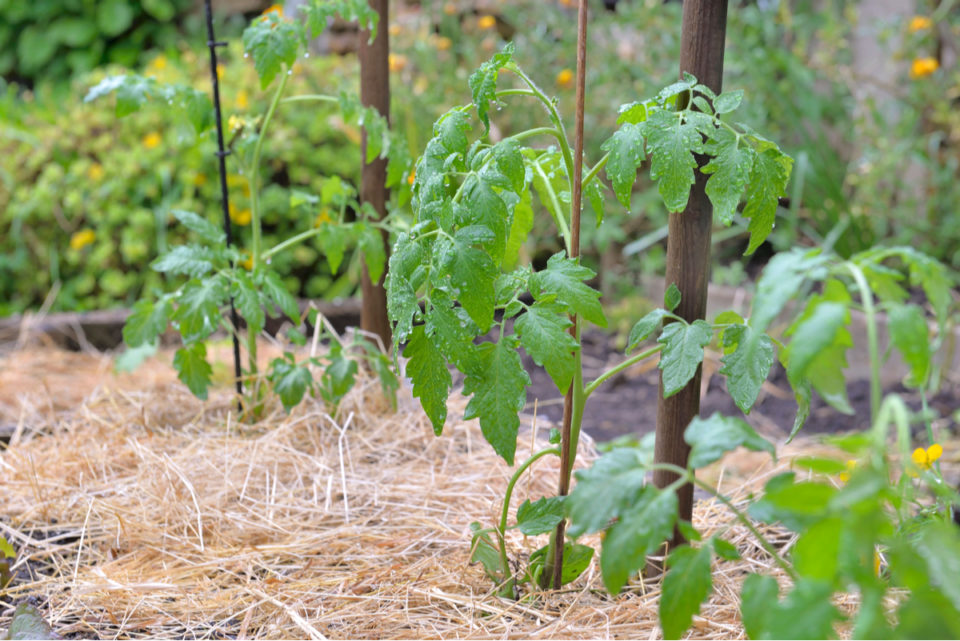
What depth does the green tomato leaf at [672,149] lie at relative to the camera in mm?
1134

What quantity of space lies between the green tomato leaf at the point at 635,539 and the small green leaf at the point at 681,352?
1.13 ft

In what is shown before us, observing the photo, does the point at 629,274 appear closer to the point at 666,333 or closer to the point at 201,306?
the point at 201,306

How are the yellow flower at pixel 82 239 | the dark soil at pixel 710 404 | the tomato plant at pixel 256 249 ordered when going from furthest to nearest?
the yellow flower at pixel 82 239 → the dark soil at pixel 710 404 → the tomato plant at pixel 256 249

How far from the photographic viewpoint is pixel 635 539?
2.78 feet

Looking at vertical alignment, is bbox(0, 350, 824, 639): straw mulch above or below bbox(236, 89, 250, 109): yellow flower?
below

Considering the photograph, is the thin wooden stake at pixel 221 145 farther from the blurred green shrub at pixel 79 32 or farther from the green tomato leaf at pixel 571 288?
the blurred green shrub at pixel 79 32

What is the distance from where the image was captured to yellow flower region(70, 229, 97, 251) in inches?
143

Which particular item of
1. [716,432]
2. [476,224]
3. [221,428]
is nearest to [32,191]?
[221,428]

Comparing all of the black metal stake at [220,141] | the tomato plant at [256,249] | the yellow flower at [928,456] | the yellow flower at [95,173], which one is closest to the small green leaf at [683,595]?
the yellow flower at [928,456]

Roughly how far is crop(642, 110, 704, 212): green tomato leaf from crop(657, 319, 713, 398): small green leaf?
0.62 feet

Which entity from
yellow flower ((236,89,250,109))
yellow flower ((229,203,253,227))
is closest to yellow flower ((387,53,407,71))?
yellow flower ((236,89,250,109))

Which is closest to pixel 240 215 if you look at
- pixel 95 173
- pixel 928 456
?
pixel 95 173

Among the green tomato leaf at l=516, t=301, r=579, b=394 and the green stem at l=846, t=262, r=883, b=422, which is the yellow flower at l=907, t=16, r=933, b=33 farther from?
the green stem at l=846, t=262, r=883, b=422

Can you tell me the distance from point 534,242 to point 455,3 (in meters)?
1.60
